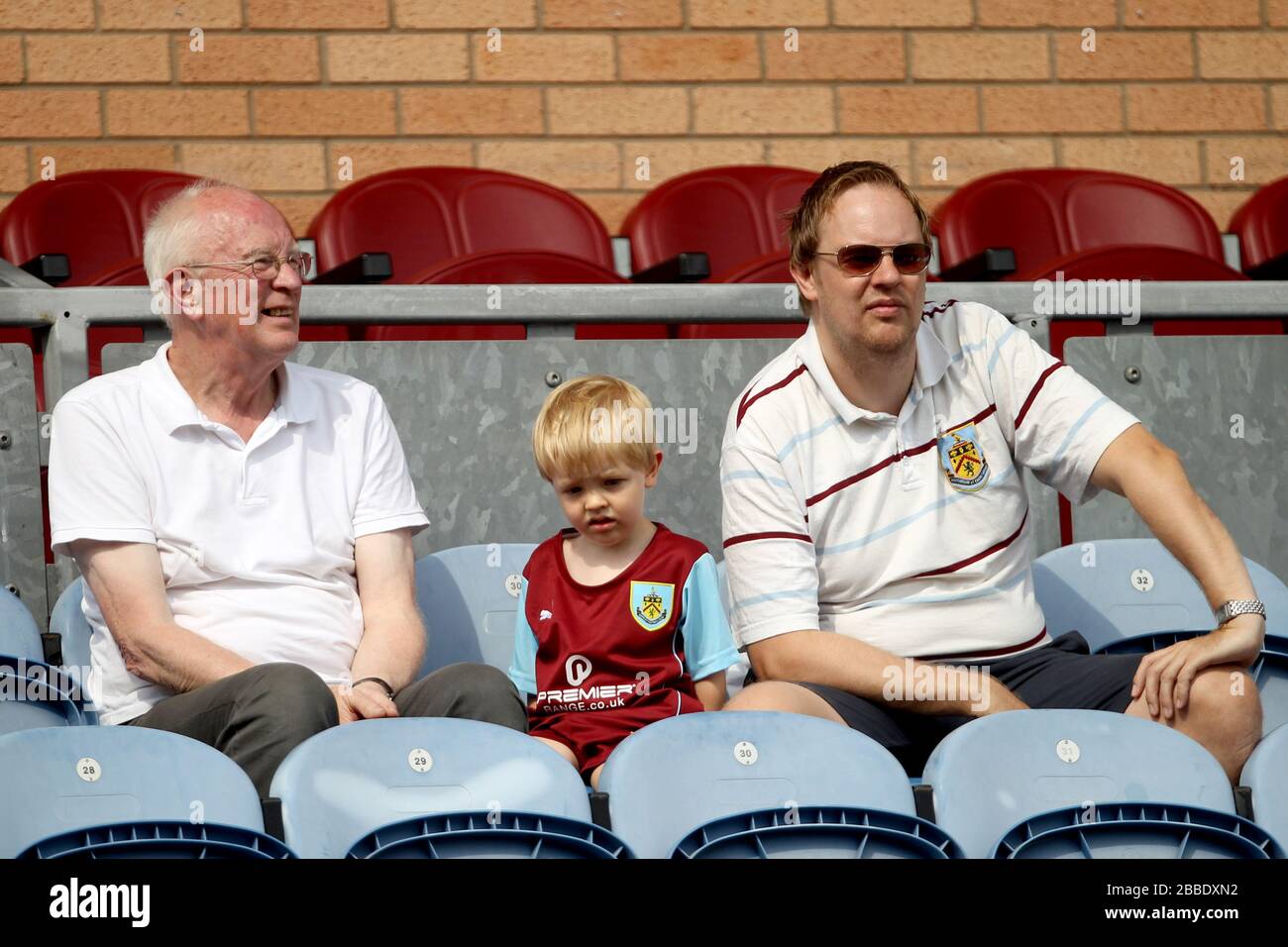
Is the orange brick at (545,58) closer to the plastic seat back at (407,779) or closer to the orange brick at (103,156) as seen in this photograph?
the orange brick at (103,156)

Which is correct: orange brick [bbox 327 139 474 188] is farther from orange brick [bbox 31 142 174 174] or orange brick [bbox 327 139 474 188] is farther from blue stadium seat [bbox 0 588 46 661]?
blue stadium seat [bbox 0 588 46 661]

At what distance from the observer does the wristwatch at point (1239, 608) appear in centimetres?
183

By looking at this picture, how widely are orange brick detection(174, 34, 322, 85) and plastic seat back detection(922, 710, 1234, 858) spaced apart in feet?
8.78

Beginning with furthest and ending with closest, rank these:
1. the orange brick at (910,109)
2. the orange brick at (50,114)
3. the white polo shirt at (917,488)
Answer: the orange brick at (910,109) < the orange brick at (50,114) < the white polo shirt at (917,488)

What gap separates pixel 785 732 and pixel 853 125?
2665 mm

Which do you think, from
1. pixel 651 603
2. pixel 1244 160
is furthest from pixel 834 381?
pixel 1244 160

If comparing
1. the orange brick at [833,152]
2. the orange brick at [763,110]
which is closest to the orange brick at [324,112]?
the orange brick at [763,110]

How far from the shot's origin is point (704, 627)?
1961 mm

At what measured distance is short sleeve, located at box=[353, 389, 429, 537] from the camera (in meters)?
2.08

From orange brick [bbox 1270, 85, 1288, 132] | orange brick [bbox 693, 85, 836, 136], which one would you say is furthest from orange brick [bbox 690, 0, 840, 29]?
orange brick [bbox 1270, 85, 1288, 132]

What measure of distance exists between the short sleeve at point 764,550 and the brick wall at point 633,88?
6.75ft

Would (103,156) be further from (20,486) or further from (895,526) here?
(895,526)

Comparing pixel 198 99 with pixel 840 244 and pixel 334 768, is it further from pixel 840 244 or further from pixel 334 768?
pixel 334 768
